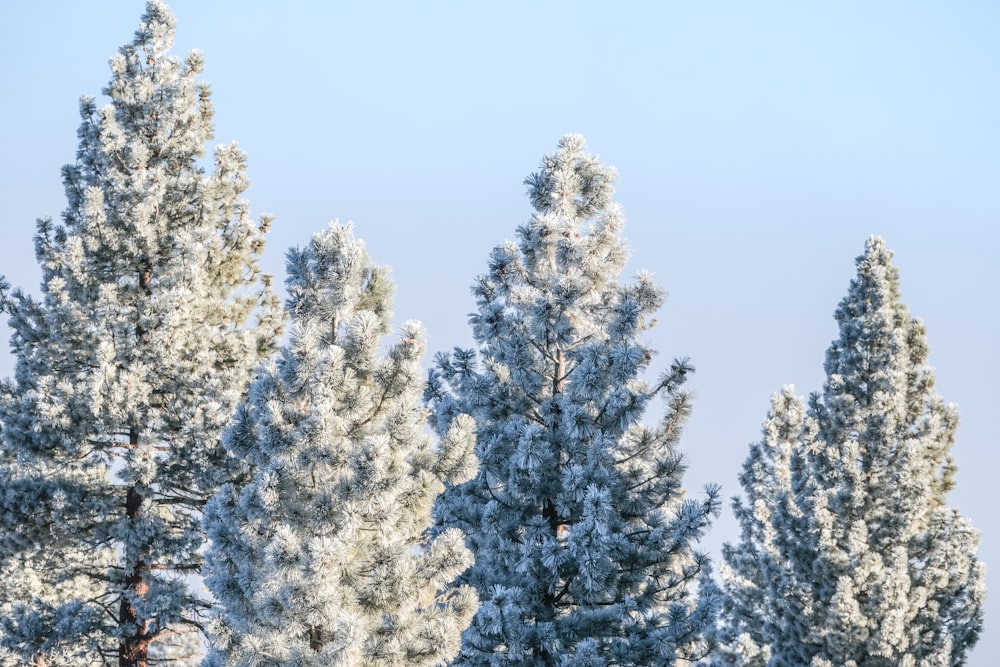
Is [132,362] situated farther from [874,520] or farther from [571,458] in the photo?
[874,520]

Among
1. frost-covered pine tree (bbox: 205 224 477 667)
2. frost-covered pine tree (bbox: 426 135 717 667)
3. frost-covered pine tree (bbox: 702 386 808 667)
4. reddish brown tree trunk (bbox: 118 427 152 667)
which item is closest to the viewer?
frost-covered pine tree (bbox: 205 224 477 667)

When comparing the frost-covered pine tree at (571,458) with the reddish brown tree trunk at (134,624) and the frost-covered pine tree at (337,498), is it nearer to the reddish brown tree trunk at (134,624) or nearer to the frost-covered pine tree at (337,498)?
the frost-covered pine tree at (337,498)

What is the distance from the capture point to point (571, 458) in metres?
16.8

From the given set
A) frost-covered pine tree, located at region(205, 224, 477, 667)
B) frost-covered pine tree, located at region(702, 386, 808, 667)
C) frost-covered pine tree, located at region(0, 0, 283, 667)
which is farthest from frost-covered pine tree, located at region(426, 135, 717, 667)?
frost-covered pine tree, located at region(702, 386, 808, 667)

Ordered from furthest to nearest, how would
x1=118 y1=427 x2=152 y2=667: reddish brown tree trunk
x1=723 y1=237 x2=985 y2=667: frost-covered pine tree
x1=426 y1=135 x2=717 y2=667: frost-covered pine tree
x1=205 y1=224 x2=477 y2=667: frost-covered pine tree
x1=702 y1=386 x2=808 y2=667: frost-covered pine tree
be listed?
x1=702 y1=386 x2=808 y2=667: frost-covered pine tree → x1=723 y1=237 x2=985 y2=667: frost-covered pine tree → x1=118 y1=427 x2=152 y2=667: reddish brown tree trunk → x1=426 y1=135 x2=717 y2=667: frost-covered pine tree → x1=205 y1=224 x2=477 y2=667: frost-covered pine tree

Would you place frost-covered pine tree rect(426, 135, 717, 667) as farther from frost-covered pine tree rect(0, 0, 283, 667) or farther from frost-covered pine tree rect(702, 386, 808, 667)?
frost-covered pine tree rect(702, 386, 808, 667)

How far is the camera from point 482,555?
16703 millimetres

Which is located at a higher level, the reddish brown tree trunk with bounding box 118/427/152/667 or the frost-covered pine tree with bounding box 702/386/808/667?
the frost-covered pine tree with bounding box 702/386/808/667

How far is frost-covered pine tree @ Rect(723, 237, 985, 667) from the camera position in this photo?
856 inches

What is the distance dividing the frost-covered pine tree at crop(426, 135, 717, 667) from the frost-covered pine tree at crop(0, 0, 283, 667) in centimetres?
430

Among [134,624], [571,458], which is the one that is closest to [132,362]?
[134,624]

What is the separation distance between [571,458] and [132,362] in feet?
24.3

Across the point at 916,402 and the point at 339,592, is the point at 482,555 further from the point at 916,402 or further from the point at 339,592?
the point at 916,402

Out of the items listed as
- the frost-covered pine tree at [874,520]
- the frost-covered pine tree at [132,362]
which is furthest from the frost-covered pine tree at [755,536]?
the frost-covered pine tree at [132,362]
